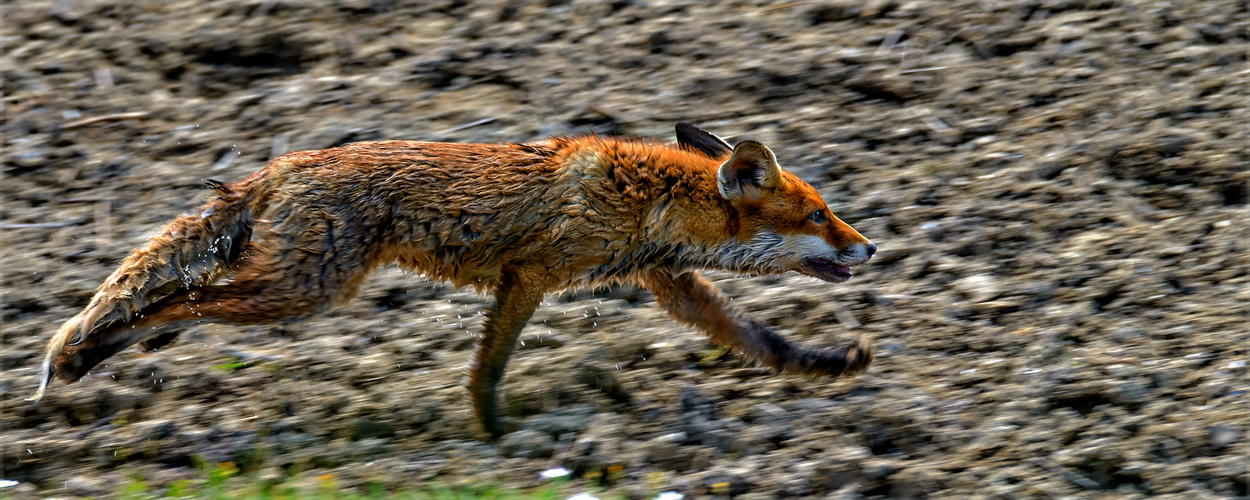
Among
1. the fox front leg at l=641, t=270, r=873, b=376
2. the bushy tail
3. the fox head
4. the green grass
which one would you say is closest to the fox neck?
the fox head

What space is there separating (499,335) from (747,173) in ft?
5.03

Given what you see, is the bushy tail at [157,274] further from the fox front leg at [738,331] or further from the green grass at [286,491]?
the fox front leg at [738,331]

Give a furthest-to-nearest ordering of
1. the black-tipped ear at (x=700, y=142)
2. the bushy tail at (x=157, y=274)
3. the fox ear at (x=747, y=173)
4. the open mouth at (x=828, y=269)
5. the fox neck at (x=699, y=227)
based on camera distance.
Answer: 1. the black-tipped ear at (x=700, y=142)
2. the open mouth at (x=828, y=269)
3. the fox neck at (x=699, y=227)
4. the fox ear at (x=747, y=173)
5. the bushy tail at (x=157, y=274)

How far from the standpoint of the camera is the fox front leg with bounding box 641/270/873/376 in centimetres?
559

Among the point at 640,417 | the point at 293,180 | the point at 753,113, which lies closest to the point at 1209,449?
the point at 640,417

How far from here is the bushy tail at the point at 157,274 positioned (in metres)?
5.24

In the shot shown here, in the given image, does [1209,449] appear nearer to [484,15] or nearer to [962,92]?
[962,92]

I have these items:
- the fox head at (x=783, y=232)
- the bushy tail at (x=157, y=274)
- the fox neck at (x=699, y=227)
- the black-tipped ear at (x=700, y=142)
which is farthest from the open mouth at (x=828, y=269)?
the bushy tail at (x=157, y=274)

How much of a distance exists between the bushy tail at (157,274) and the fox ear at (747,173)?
244 centimetres

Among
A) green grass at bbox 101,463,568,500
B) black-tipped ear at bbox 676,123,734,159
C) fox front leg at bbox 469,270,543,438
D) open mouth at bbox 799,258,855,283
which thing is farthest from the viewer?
black-tipped ear at bbox 676,123,734,159

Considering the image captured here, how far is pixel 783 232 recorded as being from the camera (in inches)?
229

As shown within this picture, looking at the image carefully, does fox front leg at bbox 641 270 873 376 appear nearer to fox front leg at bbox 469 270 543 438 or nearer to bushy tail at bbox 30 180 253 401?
fox front leg at bbox 469 270 543 438

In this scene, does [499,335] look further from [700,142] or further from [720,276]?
[720,276]

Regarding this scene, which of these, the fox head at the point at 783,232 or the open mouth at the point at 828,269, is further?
the open mouth at the point at 828,269
